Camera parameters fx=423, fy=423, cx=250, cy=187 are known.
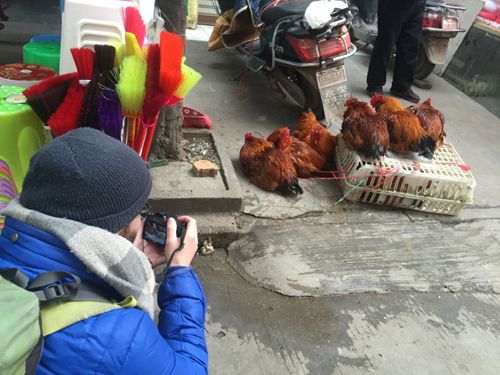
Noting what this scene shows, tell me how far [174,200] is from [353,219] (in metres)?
1.36

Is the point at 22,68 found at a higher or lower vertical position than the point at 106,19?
lower

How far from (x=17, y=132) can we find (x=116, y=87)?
60 cm

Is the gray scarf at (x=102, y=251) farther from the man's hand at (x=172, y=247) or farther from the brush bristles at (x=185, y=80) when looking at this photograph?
the brush bristles at (x=185, y=80)

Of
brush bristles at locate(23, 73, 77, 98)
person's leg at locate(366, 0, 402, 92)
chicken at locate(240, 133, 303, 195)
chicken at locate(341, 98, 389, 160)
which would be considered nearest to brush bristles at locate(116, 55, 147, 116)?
brush bristles at locate(23, 73, 77, 98)

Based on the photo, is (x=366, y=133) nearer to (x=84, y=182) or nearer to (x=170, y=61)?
(x=170, y=61)

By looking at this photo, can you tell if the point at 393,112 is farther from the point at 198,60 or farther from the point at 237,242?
the point at 198,60

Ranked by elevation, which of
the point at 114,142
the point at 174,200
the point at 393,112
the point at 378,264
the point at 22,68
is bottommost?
the point at 378,264

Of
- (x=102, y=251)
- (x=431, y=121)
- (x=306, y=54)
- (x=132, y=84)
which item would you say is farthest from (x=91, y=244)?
(x=306, y=54)

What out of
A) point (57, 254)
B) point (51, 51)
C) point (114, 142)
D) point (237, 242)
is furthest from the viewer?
point (237, 242)

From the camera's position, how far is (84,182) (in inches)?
39.5

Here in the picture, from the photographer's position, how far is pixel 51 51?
2.52 metres

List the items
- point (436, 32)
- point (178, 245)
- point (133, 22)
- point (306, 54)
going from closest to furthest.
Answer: point (178, 245) < point (133, 22) < point (306, 54) < point (436, 32)

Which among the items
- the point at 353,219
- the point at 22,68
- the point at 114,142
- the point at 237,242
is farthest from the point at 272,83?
the point at 114,142

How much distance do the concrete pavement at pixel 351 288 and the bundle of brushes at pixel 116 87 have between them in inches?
44.5
